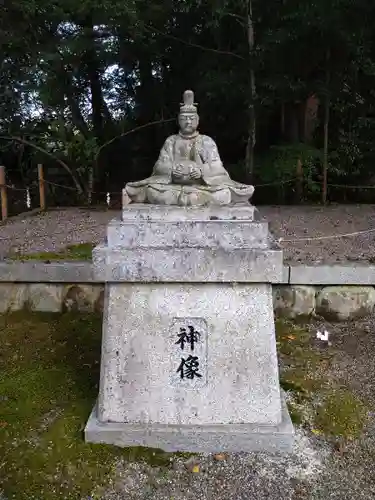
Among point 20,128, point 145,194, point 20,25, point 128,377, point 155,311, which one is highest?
point 20,25

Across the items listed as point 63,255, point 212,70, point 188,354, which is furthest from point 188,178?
point 212,70

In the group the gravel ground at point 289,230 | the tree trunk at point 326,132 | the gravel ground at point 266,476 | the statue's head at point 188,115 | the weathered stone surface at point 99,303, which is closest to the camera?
the gravel ground at point 266,476

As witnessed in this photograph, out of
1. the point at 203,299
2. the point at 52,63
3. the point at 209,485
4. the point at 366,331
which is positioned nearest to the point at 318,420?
the point at 209,485

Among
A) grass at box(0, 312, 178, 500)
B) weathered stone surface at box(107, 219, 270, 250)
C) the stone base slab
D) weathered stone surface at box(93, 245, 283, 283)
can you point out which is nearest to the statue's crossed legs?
weathered stone surface at box(107, 219, 270, 250)

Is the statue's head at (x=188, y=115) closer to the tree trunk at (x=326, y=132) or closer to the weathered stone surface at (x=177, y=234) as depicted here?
the weathered stone surface at (x=177, y=234)

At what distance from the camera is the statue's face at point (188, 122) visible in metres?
3.04

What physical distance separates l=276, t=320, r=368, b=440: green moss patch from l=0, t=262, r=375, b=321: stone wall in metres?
0.50

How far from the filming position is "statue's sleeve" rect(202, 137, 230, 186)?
2.96m

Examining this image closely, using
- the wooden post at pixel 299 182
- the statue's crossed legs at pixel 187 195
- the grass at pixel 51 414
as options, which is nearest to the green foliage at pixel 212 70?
the wooden post at pixel 299 182

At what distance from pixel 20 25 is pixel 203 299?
910 centimetres

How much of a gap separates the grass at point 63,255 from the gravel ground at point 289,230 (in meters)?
0.26

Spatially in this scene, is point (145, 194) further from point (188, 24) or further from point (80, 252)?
point (188, 24)

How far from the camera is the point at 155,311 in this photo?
2.67 metres

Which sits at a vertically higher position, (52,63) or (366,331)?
(52,63)
